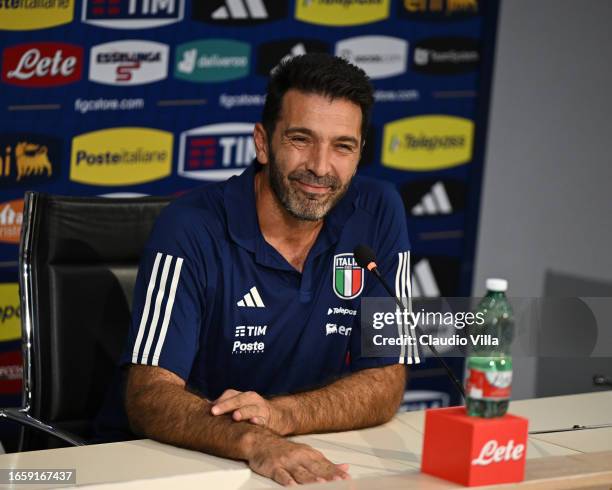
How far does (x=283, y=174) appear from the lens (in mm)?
2422

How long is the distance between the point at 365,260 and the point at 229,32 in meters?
1.91

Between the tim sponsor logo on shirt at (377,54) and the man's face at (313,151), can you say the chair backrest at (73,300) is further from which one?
the tim sponsor logo on shirt at (377,54)

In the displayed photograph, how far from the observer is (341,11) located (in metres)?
4.01

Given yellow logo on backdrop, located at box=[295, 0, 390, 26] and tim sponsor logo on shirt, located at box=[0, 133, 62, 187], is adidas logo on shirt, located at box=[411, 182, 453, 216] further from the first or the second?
tim sponsor logo on shirt, located at box=[0, 133, 62, 187]

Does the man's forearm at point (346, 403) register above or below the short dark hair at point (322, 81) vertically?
below

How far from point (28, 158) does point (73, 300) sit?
1052 mm

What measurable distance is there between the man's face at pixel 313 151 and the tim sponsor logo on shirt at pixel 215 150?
1.37 meters

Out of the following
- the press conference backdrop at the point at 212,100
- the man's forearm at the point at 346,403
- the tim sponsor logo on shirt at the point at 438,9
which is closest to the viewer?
the man's forearm at the point at 346,403

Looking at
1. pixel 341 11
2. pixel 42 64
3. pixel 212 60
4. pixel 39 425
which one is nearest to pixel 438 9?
pixel 341 11

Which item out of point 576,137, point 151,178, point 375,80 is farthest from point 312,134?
point 576,137

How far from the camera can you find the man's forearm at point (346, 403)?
6.99 feet

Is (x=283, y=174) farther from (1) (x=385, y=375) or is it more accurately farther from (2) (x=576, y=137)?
(2) (x=576, y=137)

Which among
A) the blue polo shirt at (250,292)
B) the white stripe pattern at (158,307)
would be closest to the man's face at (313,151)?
the blue polo shirt at (250,292)

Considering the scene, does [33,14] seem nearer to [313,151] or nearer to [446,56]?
[313,151]
